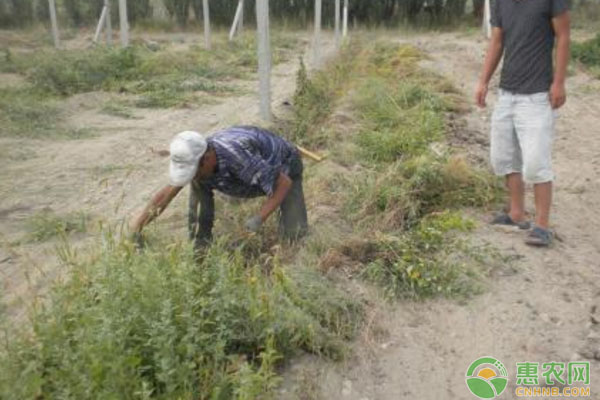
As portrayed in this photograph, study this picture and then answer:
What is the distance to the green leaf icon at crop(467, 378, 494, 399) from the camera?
2.88 meters

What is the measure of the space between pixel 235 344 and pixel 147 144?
417 cm

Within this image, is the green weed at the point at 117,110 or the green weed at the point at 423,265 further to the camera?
the green weed at the point at 117,110

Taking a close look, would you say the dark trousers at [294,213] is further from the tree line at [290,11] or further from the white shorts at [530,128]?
the tree line at [290,11]

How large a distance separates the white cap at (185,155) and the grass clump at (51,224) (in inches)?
52.2

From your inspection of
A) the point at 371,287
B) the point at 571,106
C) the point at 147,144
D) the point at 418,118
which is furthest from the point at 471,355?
the point at 571,106

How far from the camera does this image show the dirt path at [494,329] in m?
2.94

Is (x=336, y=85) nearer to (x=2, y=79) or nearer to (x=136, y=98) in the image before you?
(x=136, y=98)

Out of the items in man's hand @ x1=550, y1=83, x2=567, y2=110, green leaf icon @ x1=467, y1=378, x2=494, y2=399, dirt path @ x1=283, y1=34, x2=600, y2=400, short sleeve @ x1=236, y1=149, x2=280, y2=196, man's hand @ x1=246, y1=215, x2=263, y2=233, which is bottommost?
green leaf icon @ x1=467, y1=378, x2=494, y2=399

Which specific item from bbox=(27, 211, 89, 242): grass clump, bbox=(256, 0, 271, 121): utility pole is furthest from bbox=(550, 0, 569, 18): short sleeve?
bbox=(256, 0, 271, 121): utility pole

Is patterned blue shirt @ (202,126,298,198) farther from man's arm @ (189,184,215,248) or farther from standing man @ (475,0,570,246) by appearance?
standing man @ (475,0,570,246)

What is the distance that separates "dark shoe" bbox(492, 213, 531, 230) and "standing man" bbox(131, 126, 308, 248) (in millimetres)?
1305

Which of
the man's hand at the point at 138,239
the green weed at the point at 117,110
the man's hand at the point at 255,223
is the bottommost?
the green weed at the point at 117,110

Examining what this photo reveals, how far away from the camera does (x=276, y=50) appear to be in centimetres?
1411

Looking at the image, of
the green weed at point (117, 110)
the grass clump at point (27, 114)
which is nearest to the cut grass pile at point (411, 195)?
the green weed at point (117, 110)
